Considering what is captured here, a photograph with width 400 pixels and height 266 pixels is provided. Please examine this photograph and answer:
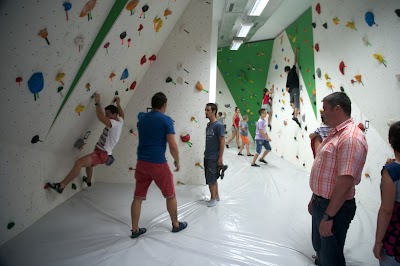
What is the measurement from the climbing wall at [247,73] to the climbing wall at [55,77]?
4738 millimetres

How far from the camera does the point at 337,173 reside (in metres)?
1.32

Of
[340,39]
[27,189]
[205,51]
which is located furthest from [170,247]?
[340,39]

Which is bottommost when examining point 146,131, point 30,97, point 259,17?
point 146,131

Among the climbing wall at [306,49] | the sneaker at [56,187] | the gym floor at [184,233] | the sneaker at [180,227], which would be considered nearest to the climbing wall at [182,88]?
the gym floor at [184,233]

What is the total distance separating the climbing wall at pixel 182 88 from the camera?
3.46 meters

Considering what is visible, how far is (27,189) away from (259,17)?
4.62m

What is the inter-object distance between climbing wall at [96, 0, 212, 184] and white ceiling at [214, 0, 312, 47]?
1.09m

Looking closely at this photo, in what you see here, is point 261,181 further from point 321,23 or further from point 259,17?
point 259,17

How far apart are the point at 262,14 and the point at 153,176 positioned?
3.96 meters

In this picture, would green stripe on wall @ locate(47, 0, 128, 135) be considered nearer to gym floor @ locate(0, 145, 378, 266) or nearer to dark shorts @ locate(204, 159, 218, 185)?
gym floor @ locate(0, 145, 378, 266)

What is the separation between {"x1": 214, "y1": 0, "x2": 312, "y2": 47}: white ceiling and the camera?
13.9 feet

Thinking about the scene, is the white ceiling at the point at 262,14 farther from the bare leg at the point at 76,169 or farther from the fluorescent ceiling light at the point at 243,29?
the bare leg at the point at 76,169

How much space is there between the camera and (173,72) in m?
3.50

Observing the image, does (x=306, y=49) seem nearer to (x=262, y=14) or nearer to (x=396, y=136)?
(x=262, y=14)
